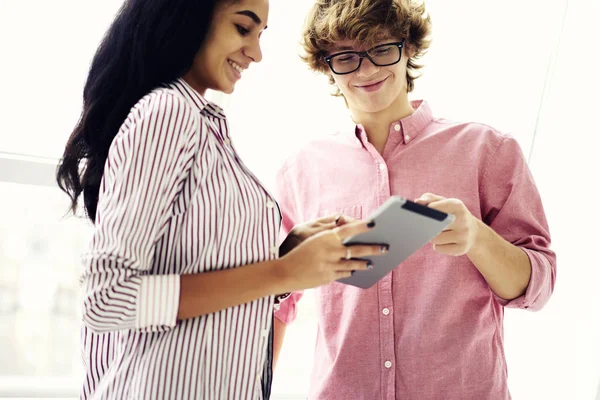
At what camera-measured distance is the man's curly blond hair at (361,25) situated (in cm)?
173

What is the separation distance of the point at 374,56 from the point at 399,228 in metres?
0.79

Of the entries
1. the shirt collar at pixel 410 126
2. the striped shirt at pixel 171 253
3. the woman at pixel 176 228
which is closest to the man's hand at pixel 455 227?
the woman at pixel 176 228

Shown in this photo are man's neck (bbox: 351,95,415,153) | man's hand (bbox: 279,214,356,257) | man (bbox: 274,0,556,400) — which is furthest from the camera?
man's neck (bbox: 351,95,415,153)

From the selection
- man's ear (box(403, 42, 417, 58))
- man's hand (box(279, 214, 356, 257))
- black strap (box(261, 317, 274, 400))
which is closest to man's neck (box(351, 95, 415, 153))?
man's ear (box(403, 42, 417, 58))

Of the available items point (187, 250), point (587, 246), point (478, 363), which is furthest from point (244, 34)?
point (587, 246)

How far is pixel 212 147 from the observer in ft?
4.04

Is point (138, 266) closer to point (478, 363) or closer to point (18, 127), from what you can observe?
point (478, 363)

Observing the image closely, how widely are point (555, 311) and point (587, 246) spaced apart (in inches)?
11.6

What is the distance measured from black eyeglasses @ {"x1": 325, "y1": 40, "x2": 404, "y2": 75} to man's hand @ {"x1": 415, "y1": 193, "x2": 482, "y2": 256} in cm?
59

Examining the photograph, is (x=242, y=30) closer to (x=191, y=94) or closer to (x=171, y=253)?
(x=191, y=94)

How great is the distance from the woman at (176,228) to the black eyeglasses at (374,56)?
0.47 m

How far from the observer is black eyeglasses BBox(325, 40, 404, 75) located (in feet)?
5.71

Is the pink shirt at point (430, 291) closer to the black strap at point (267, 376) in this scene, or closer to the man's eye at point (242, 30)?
the black strap at point (267, 376)

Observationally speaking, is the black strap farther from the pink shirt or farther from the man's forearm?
the man's forearm
